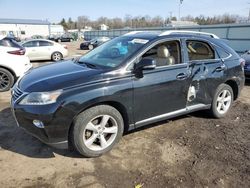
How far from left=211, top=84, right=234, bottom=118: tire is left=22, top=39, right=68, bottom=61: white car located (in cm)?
1072

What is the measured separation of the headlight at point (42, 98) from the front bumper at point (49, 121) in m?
0.06

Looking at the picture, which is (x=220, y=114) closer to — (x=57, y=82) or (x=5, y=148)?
(x=57, y=82)

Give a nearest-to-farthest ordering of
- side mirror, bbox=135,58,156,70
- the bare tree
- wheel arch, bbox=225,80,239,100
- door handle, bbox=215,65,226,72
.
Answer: side mirror, bbox=135,58,156,70 → door handle, bbox=215,65,226,72 → wheel arch, bbox=225,80,239,100 → the bare tree

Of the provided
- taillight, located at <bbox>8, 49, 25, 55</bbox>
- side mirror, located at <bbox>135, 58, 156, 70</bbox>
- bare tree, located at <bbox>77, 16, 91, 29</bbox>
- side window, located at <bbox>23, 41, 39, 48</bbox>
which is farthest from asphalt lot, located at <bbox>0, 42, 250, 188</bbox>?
bare tree, located at <bbox>77, 16, 91, 29</bbox>

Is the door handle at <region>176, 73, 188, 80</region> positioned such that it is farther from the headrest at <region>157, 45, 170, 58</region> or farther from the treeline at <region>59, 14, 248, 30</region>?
the treeline at <region>59, 14, 248, 30</region>

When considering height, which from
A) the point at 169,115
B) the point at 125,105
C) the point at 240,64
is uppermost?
the point at 240,64

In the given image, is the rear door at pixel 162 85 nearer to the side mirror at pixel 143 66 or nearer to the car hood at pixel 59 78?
the side mirror at pixel 143 66

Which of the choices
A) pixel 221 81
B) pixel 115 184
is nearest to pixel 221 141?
pixel 221 81

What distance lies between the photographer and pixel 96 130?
339cm

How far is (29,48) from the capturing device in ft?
43.3

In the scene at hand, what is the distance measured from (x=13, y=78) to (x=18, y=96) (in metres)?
4.02

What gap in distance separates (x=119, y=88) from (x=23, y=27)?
246ft

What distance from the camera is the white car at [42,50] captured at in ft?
43.4

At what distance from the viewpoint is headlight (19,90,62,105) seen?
9.89 ft
